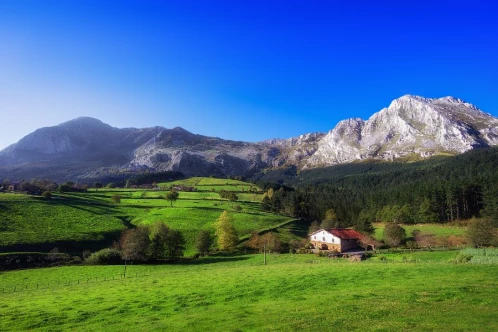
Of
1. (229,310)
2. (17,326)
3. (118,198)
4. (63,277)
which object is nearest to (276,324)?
(229,310)

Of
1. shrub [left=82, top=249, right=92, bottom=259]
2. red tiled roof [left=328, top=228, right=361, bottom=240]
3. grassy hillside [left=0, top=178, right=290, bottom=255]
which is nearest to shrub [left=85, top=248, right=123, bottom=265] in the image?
shrub [left=82, top=249, right=92, bottom=259]

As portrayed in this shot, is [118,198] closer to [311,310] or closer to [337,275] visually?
[337,275]

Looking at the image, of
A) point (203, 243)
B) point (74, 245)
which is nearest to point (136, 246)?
point (203, 243)

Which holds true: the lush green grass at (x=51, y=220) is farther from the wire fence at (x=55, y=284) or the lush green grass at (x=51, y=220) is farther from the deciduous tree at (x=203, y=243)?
the wire fence at (x=55, y=284)

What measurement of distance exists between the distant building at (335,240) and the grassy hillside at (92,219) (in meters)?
22.0

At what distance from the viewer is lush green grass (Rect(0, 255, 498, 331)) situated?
19.7 m

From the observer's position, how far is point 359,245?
325ft

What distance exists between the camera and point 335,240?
9519cm

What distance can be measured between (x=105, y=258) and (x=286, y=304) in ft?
197

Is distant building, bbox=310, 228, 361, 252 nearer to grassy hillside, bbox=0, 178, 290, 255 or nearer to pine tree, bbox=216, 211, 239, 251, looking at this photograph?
grassy hillside, bbox=0, 178, 290, 255

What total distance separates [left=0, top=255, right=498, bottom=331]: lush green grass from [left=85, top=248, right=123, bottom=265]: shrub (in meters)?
29.5

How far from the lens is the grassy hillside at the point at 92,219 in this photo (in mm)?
81562

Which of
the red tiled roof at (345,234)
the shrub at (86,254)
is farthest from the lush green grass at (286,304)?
the red tiled roof at (345,234)

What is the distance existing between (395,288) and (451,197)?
404 feet
